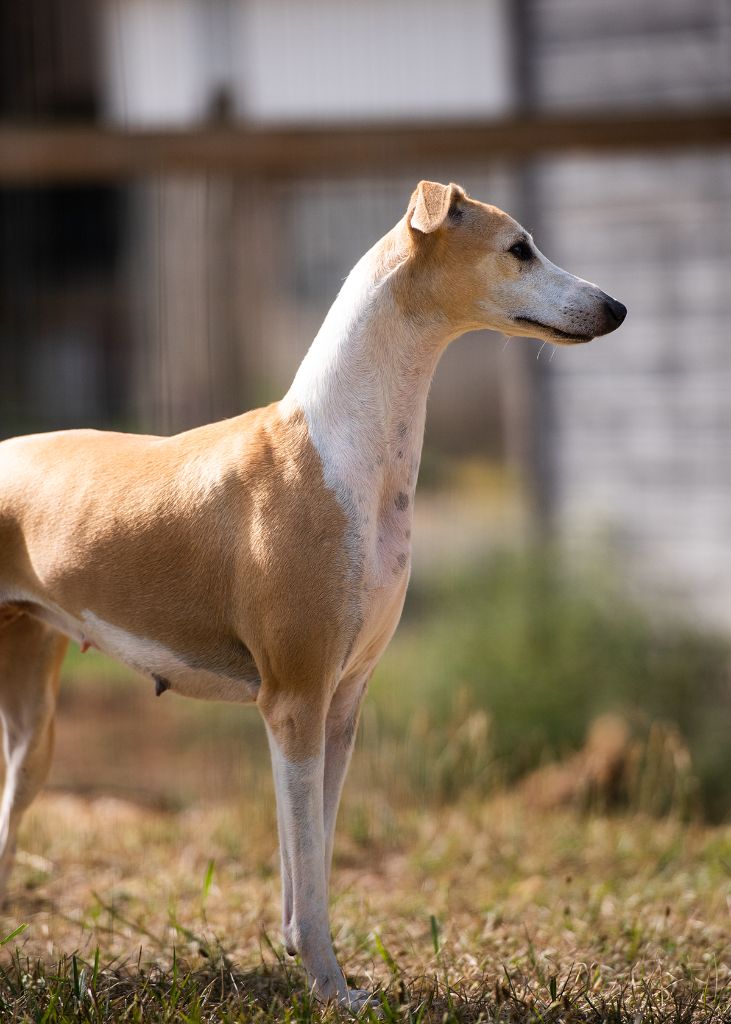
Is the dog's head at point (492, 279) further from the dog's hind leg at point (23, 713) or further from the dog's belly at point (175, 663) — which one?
the dog's hind leg at point (23, 713)

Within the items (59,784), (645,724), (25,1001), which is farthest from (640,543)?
(25,1001)

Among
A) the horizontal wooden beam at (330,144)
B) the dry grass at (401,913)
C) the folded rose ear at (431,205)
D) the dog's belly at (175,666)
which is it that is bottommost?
the dry grass at (401,913)

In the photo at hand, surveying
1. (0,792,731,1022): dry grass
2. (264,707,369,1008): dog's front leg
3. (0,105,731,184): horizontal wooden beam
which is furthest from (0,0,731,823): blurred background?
(264,707,369,1008): dog's front leg

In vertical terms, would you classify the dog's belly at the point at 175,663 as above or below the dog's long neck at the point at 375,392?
below

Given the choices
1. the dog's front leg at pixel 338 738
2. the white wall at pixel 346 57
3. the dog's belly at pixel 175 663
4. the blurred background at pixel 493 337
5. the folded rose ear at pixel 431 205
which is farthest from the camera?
the white wall at pixel 346 57

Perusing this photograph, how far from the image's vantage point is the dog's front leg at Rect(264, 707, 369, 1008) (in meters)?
2.83

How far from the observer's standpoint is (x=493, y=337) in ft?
32.5

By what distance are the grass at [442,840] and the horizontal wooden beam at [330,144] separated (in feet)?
6.91

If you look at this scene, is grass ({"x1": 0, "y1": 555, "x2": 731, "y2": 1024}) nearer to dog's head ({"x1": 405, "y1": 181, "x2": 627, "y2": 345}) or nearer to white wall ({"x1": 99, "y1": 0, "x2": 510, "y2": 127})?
dog's head ({"x1": 405, "y1": 181, "x2": 627, "y2": 345})

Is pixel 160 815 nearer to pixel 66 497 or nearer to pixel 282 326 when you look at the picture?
pixel 66 497

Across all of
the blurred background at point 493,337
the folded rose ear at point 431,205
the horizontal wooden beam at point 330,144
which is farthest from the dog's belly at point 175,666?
the horizontal wooden beam at point 330,144

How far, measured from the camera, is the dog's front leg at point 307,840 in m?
2.83

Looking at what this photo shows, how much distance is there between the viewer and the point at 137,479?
306 cm

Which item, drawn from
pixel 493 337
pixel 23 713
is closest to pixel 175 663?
pixel 23 713
